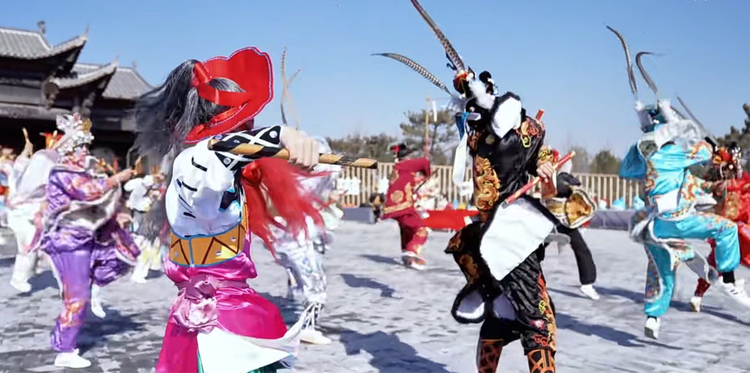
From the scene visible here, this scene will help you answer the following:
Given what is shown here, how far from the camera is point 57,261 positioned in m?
5.35

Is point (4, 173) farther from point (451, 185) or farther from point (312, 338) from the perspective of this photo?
point (451, 185)

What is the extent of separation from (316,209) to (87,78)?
2464 centimetres

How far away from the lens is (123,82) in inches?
1232

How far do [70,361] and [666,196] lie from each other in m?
4.72

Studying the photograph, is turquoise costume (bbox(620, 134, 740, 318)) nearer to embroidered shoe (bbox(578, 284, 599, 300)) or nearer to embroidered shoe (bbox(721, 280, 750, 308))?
embroidered shoe (bbox(721, 280, 750, 308))

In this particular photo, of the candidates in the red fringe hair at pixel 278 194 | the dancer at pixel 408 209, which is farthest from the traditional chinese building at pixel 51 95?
the red fringe hair at pixel 278 194

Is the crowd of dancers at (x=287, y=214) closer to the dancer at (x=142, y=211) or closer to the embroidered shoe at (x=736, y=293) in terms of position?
the embroidered shoe at (x=736, y=293)

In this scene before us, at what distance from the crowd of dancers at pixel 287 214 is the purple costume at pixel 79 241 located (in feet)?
0.04

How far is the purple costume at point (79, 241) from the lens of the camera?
16.8ft

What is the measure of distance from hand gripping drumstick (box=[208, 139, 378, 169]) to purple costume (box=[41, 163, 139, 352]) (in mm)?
3649

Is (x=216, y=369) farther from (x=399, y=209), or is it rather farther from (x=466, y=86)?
(x=399, y=209)

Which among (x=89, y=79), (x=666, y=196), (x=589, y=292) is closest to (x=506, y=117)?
(x=666, y=196)

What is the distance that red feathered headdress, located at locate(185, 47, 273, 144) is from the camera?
244 centimetres

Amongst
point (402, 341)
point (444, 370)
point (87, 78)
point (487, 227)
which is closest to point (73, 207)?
point (402, 341)
